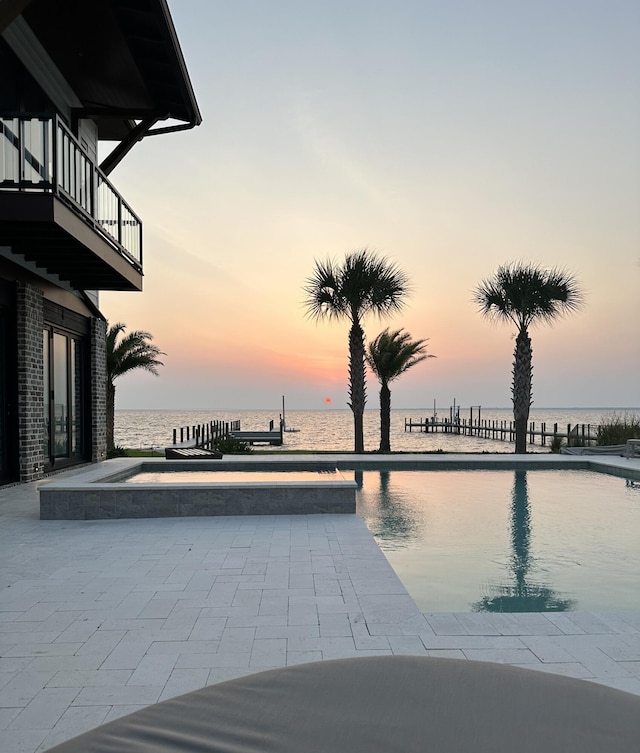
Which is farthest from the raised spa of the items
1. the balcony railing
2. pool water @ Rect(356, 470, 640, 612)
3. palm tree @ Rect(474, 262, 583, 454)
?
palm tree @ Rect(474, 262, 583, 454)

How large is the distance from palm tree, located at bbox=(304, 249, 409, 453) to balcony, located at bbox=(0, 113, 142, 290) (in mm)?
7369

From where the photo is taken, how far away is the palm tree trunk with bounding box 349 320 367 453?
17344 millimetres

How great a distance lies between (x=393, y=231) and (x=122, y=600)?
51.2ft

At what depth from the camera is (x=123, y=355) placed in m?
19.5

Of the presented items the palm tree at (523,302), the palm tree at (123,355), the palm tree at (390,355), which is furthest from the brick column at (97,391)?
the palm tree at (523,302)

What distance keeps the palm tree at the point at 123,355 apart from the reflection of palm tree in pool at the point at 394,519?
1187 cm

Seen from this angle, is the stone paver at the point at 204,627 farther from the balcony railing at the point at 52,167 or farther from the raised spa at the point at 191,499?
the balcony railing at the point at 52,167

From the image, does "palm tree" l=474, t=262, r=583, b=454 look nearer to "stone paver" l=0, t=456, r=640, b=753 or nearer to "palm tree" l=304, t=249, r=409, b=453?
"palm tree" l=304, t=249, r=409, b=453

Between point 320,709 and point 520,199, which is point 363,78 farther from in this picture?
point 320,709

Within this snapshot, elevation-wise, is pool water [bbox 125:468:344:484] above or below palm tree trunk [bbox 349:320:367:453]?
below

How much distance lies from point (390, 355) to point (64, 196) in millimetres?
12876

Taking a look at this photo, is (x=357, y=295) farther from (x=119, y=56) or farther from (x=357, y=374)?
(x=119, y=56)

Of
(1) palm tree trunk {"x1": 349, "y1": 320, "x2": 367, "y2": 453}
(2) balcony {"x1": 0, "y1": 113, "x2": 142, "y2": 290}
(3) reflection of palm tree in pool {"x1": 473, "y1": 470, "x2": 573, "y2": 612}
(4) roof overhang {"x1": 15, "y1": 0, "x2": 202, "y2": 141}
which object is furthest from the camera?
(1) palm tree trunk {"x1": 349, "y1": 320, "x2": 367, "y2": 453}

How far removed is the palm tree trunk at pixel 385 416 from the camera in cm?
1767
